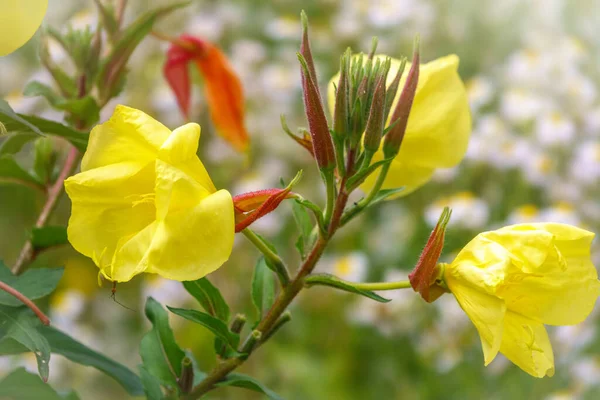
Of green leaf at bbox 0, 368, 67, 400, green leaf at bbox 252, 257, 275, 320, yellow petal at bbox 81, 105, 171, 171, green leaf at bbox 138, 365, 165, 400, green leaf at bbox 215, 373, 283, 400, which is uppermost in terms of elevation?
yellow petal at bbox 81, 105, 171, 171

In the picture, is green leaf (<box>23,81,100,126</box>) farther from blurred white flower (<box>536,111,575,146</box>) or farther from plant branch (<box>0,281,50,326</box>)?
blurred white flower (<box>536,111,575,146</box>)

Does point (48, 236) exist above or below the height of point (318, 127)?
below

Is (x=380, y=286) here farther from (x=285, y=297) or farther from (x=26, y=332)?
(x=26, y=332)

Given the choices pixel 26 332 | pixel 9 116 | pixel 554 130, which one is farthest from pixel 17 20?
pixel 554 130

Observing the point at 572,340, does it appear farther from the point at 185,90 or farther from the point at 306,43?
the point at 306,43

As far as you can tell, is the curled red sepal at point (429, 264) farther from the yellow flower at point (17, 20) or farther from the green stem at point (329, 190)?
the yellow flower at point (17, 20)

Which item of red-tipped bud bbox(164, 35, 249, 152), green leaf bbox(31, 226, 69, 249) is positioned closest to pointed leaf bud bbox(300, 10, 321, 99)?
green leaf bbox(31, 226, 69, 249)

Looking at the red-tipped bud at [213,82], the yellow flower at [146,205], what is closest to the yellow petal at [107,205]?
the yellow flower at [146,205]

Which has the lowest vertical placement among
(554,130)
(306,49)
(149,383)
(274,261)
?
(554,130)
